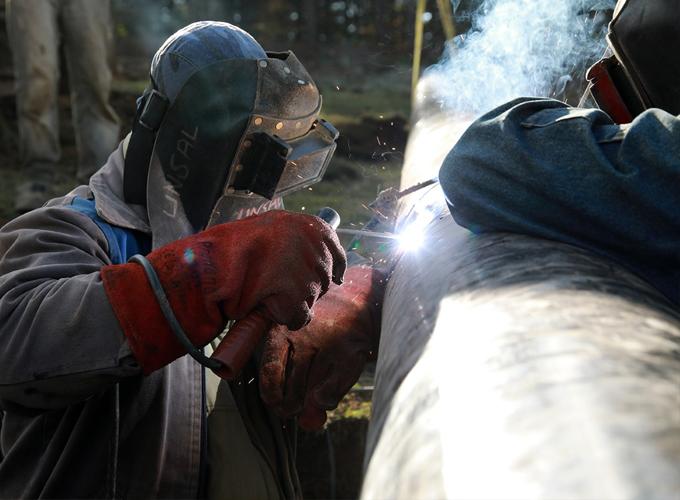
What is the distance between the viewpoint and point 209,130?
2.31 m

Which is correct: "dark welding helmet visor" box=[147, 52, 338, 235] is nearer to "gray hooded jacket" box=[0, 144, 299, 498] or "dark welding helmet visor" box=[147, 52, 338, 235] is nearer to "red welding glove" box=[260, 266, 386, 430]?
"gray hooded jacket" box=[0, 144, 299, 498]

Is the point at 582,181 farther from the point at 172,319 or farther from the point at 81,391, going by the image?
the point at 81,391

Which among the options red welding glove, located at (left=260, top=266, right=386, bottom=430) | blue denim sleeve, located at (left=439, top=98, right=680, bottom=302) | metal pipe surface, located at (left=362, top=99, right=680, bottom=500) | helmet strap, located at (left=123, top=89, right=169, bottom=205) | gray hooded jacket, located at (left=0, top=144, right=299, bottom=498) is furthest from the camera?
helmet strap, located at (left=123, top=89, right=169, bottom=205)

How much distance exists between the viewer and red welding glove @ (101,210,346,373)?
1.81m

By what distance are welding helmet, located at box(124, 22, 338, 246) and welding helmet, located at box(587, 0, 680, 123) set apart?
0.95 meters

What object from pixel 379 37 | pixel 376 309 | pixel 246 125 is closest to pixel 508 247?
pixel 376 309

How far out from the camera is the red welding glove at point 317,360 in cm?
222

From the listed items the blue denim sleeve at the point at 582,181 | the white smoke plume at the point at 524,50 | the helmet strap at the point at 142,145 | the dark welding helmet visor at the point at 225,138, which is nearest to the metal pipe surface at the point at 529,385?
the blue denim sleeve at the point at 582,181

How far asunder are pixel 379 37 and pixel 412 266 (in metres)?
9.67

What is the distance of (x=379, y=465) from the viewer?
44.4 inches

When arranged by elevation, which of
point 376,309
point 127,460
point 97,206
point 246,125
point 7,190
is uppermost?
point 246,125

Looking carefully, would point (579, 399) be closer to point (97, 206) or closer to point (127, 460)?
point (127, 460)

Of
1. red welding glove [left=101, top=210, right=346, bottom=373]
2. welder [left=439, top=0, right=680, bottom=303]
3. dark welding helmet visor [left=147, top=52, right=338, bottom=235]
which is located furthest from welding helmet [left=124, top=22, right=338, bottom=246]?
welder [left=439, top=0, right=680, bottom=303]

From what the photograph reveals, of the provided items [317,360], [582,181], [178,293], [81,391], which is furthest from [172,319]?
[582,181]
